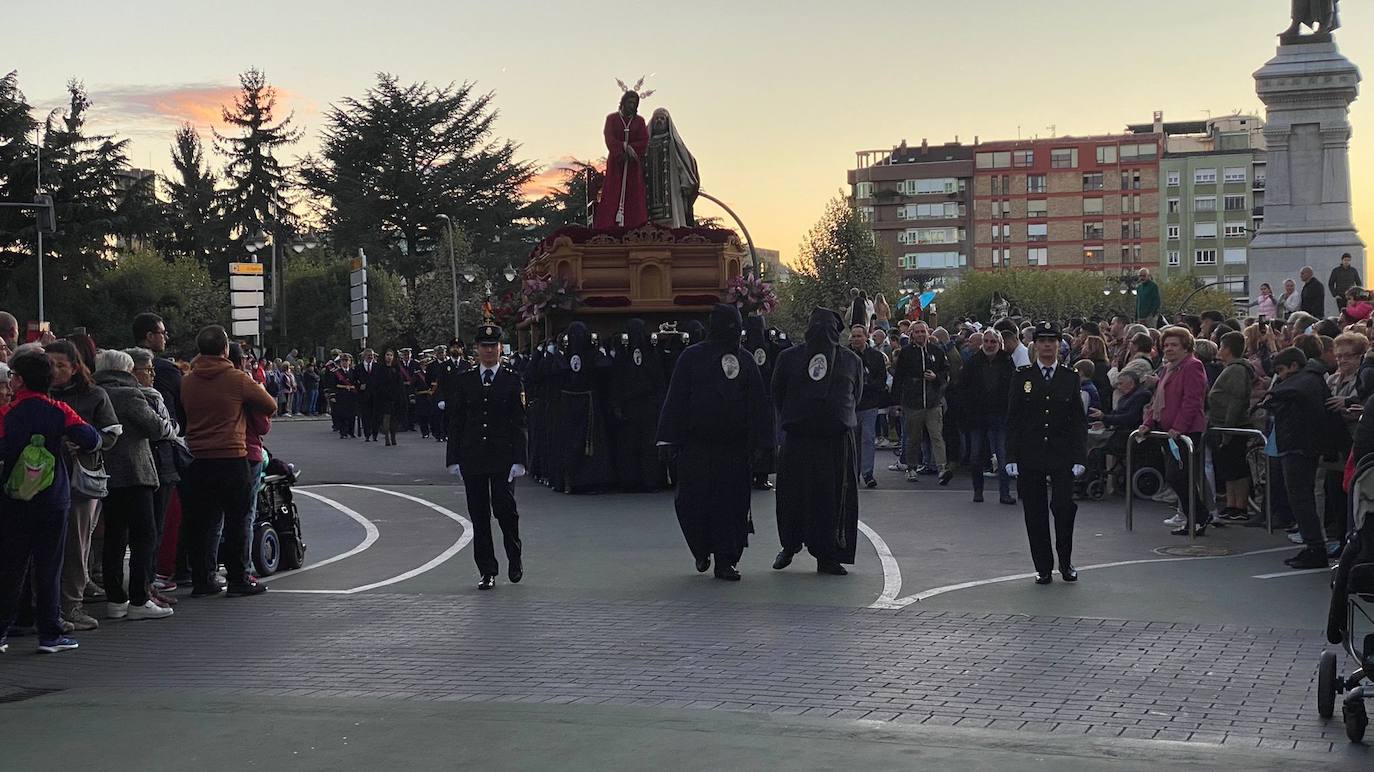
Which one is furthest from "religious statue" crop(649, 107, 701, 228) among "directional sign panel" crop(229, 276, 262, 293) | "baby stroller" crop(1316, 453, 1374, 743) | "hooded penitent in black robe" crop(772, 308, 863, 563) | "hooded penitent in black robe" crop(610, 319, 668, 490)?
"baby stroller" crop(1316, 453, 1374, 743)

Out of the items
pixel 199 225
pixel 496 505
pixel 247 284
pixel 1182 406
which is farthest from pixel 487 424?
pixel 199 225

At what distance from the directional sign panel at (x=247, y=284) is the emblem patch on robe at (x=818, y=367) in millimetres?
19331

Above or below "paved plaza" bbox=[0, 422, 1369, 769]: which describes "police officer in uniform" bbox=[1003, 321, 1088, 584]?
above

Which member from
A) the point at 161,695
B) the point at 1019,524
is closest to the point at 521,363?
the point at 1019,524

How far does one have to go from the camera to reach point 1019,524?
15.7m

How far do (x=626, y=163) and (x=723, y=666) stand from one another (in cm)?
1339

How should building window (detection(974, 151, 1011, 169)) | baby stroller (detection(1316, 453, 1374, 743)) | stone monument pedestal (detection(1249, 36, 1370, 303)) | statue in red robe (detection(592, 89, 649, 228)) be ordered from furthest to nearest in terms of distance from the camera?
building window (detection(974, 151, 1011, 169)), stone monument pedestal (detection(1249, 36, 1370, 303)), statue in red robe (detection(592, 89, 649, 228)), baby stroller (detection(1316, 453, 1374, 743))

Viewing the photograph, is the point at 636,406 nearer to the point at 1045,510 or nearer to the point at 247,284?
the point at 1045,510

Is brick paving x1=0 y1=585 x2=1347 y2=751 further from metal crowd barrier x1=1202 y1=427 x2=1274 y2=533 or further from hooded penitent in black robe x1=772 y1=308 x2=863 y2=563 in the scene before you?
metal crowd barrier x1=1202 y1=427 x2=1274 y2=533

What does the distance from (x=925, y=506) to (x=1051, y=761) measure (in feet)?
36.6

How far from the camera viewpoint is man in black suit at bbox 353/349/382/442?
32.5 m

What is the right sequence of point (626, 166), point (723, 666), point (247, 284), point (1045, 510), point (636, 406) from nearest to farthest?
1. point (723, 666)
2. point (1045, 510)
3. point (636, 406)
4. point (626, 166)
5. point (247, 284)

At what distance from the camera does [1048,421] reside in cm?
1197

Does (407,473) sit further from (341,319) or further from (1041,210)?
(1041,210)
